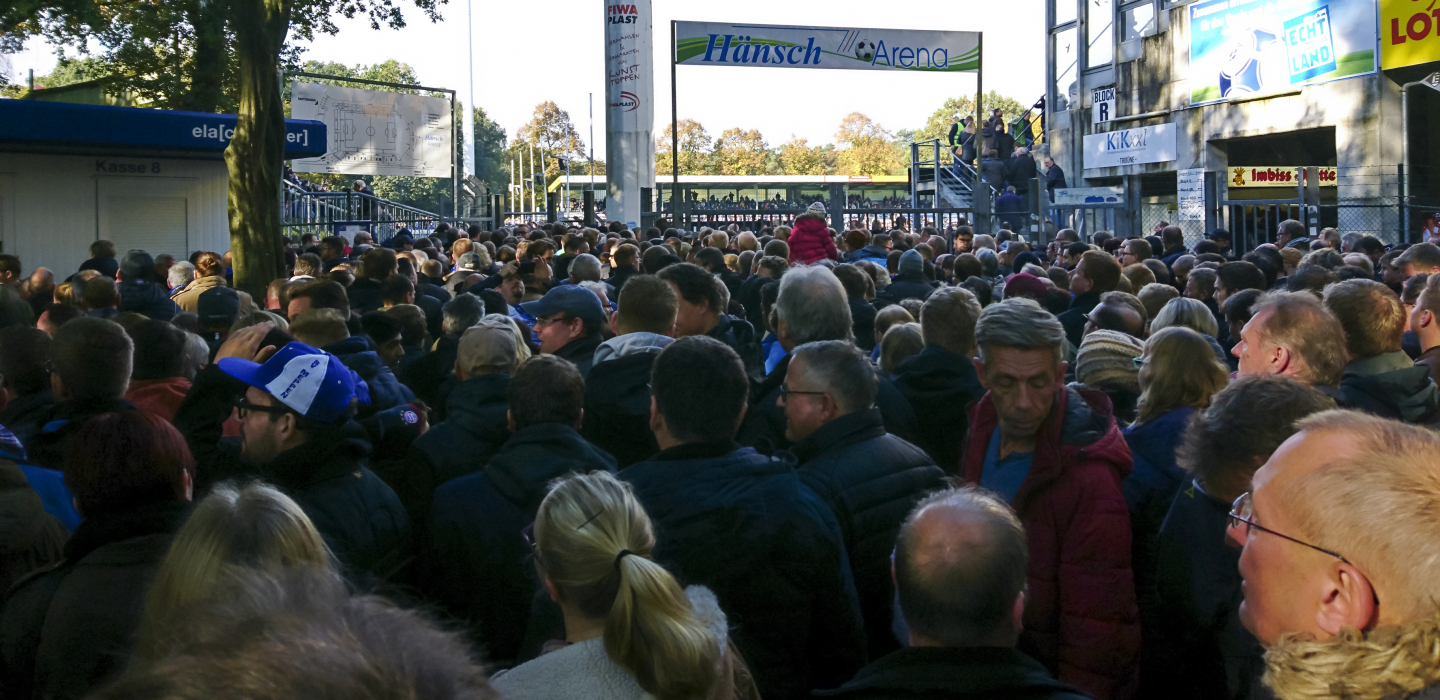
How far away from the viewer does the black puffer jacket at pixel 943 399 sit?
5.18 metres

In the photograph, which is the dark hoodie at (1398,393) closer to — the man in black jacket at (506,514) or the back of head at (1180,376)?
the back of head at (1180,376)

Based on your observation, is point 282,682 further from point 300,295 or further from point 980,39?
point 980,39

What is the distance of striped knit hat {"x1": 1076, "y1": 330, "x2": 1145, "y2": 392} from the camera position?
4.94m

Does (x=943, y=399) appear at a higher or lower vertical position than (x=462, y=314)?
lower

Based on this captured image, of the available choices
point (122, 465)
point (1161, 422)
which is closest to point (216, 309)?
point (122, 465)

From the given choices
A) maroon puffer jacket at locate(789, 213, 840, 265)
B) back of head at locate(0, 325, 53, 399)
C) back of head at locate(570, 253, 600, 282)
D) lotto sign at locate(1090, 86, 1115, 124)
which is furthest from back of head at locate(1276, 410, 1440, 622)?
lotto sign at locate(1090, 86, 1115, 124)

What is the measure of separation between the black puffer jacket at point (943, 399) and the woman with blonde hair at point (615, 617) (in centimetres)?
274

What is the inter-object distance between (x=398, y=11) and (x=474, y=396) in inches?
508

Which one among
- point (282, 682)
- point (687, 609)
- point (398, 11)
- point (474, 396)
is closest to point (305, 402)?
point (474, 396)

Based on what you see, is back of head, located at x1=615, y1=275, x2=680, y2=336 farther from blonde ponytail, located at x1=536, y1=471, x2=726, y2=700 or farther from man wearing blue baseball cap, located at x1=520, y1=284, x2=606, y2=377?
blonde ponytail, located at x1=536, y1=471, x2=726, y2=700

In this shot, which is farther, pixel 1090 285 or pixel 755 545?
pixel 1090 285

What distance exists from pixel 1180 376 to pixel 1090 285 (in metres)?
3.58

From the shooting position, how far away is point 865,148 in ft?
315

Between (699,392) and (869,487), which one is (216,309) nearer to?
(699,392)
